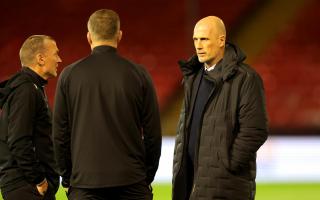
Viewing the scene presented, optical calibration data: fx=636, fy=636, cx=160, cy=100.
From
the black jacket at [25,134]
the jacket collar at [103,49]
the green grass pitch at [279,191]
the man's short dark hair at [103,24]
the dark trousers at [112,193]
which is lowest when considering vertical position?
the green grass pitch at [279,191]

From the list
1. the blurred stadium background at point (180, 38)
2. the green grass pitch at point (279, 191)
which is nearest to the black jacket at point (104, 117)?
the green grass pitch at point (279, 191)

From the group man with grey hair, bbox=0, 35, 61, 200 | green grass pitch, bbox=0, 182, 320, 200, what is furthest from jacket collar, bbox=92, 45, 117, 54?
green grass pitch, bbox=0, 182, 320, 200

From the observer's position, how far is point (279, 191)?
22.3ft

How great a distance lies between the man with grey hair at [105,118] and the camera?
9.38 feet

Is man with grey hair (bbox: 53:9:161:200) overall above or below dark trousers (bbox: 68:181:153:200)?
above

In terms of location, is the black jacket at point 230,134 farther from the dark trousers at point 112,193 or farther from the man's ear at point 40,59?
the man's ear at point 40,59

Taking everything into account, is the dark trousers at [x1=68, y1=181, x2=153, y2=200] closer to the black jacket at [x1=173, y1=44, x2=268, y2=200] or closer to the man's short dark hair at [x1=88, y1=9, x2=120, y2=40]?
the black jacket at [x1=173, y1=44, x2=268, y2=200]

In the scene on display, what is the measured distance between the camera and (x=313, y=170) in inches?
286

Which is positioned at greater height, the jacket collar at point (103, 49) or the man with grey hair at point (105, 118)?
the jacket collar at point (103, 49)

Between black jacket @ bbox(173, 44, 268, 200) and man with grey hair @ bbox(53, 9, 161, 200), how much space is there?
1.51 feet

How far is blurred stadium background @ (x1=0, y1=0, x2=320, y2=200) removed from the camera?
1055 cm

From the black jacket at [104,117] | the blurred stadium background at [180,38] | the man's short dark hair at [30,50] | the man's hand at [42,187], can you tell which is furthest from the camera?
the blurred stadium background at [180,38]

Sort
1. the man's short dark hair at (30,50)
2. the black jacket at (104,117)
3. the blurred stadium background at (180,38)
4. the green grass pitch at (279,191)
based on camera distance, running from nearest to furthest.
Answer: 1. the black jacket at (104,117)
2. the man's short dark hair at (30,50)
3. the green grass pitch at (279,191)
4. the blurred stadium background at (180,38)

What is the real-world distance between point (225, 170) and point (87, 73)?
909 mm
